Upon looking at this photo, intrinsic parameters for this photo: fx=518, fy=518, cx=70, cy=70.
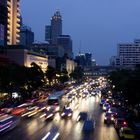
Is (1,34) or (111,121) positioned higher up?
(1,34)

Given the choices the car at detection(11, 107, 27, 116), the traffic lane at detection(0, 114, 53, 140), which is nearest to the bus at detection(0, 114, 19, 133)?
the traffic lane at detection(0, 114, 53, 140)

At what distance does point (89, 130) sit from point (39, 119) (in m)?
14.4

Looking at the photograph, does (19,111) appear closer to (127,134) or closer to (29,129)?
(29,129)

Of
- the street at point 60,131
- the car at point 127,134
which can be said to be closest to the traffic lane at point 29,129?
the street at point 60,131

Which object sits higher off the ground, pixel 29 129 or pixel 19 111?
pixel 19 111

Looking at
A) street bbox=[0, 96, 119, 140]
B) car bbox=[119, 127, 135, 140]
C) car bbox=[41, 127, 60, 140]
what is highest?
car bbox=[119, 127, 135, 140]

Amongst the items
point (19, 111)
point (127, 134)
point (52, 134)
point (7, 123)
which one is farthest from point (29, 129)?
point (19, 111)

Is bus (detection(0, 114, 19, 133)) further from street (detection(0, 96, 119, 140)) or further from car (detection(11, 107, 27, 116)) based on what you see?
car (detection(11, 107, 27, 116))

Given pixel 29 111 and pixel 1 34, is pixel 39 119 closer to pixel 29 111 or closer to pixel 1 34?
pixel 29 111

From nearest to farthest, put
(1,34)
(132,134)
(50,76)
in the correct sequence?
1. (132,134)
2. (1,34)
3. (50,76)

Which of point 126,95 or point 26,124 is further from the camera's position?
point 126,95

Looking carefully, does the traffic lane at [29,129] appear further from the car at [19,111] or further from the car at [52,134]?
the car at [19,111]

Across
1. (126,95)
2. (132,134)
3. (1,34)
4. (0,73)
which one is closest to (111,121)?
(126,95)

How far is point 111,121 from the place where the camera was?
63000 millimetres
